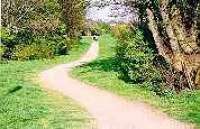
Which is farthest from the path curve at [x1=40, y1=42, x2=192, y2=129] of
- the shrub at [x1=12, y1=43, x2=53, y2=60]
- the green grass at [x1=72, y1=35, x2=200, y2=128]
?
the shrub at [x1=12, y1=43, x2=53, y2=60]

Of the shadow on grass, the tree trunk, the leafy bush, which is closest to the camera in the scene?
the tree trunk

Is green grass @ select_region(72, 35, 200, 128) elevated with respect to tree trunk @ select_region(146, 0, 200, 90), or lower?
lower

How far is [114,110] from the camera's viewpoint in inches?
677

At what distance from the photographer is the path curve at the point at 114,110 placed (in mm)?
14383

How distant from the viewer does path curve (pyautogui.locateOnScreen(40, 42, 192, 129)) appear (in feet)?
47.2

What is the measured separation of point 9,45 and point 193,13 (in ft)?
96.6

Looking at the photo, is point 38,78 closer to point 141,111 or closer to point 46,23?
point 141,111

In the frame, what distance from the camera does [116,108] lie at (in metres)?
17.7

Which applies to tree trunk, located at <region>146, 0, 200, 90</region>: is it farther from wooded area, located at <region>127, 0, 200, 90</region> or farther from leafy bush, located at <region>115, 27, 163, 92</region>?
leafy bush, located at <region>115, 27, 163, 92</region>

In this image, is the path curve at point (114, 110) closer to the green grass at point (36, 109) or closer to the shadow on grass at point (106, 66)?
the green grass at point (36, 109)

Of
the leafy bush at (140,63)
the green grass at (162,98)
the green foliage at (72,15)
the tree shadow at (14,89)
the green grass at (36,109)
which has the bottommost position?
the tree shadow at (14,89)

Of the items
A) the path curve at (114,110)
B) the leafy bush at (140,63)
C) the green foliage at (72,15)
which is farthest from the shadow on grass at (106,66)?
the green foliage at (72,15)

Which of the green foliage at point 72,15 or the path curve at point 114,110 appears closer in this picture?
the path curve at point 114,110

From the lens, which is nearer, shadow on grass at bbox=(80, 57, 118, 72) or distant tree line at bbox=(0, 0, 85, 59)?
shadow on grass at bbox=(80, 57, 118, 72)
